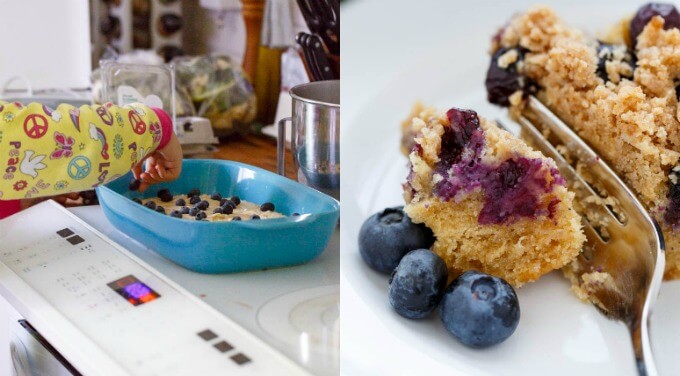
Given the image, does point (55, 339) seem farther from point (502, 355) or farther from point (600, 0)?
point (600, 0)

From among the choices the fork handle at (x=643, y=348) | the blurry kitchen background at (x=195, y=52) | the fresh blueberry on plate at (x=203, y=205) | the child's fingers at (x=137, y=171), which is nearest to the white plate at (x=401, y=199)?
the fork handle at (x=643, y=348)

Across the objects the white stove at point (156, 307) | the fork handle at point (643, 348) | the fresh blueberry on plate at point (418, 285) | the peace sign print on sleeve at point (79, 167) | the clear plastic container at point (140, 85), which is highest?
the clear plastic container at point (140, 85)

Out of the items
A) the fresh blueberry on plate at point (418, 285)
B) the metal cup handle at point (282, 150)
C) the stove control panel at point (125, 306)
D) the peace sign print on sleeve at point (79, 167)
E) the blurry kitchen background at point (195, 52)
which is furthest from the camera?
the blurry kitchen background at point (195, 52)

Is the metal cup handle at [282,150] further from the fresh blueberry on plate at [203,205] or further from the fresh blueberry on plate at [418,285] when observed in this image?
the fresh blueberry on plate at [418,285]

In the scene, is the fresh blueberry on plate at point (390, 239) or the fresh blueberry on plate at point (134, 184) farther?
the fresh blueberry on plate at point (134, 184)

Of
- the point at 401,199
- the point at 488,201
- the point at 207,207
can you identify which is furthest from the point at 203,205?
the point at 488,201

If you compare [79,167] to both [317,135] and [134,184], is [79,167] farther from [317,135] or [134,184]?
[317,135]

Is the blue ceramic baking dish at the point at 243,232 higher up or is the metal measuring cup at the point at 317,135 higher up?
the metal measuring cup at the point at 317,135
